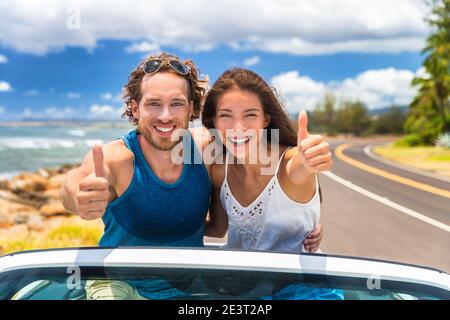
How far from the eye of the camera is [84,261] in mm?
1888

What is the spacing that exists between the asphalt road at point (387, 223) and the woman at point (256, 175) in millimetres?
4633

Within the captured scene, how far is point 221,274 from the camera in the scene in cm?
186

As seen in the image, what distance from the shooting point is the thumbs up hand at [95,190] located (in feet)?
7.58

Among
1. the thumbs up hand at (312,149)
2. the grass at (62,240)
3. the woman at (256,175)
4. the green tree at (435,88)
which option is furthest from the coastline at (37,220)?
the green tree at (435,88)

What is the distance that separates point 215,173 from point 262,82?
0.52 metres

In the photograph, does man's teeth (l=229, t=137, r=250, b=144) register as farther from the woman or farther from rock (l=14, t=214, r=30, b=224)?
rock (l=14, t=214, r=30, b=224)

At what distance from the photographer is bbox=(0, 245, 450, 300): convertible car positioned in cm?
184

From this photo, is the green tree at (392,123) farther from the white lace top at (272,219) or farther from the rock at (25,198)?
the white lace top at (272,219)

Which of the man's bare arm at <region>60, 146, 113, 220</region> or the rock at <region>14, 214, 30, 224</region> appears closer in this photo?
the man's bare arm at <region>60, 146, 113, 220</region>

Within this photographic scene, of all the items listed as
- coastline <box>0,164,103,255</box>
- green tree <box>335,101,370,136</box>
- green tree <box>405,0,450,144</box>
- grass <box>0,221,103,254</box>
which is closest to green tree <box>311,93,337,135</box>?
green tree <box>335,101,370,136</box>

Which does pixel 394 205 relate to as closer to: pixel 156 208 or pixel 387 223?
pixel 387 223

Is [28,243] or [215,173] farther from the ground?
[215,173]
